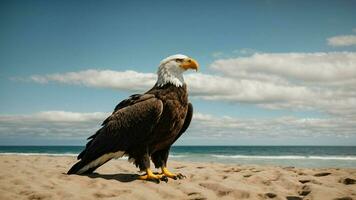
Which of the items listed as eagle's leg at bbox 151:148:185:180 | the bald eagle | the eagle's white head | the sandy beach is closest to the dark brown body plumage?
the bald eagle

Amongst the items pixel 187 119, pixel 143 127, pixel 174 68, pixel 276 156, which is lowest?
pixel 276 156

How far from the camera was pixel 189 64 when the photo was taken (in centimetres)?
546

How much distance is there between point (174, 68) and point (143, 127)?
Result: 1140mm

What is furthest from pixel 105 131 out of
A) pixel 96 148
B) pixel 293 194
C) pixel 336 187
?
pixel 336 187

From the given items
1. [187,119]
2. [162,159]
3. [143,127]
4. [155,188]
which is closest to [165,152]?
[162,159]

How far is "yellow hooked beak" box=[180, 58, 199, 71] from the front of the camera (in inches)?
214

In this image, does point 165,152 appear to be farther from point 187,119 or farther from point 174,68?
point 174,68

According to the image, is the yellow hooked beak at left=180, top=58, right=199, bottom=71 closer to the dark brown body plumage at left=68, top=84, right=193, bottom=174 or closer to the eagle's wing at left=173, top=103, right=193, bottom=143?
the dark brown body plumage at left=68, top=84, right=193, bottom=174

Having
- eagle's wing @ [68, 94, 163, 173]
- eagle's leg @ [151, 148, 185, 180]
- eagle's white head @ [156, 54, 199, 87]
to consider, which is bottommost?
eagle's leg @ [151, 148, 185, 180]

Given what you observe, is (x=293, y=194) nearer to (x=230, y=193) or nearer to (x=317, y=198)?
(x=317, y=198)

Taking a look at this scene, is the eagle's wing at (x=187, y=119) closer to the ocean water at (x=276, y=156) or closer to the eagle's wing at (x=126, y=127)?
the eagle's wing at (x=126, y=127)

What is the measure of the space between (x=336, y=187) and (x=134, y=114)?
10.5 feet

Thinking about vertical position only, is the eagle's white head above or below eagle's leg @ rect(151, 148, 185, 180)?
above

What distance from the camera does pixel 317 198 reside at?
430 centimetres
